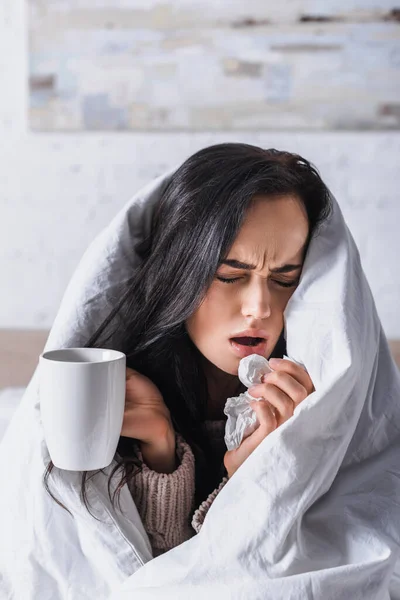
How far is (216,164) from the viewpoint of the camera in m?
0.86

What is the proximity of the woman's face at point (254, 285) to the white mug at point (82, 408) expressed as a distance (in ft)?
0.61

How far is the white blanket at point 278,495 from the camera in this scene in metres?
0.68

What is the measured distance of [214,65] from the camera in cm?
159

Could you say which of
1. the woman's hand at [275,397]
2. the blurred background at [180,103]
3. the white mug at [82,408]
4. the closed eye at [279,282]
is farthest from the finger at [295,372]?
the blurred background at [180,103]

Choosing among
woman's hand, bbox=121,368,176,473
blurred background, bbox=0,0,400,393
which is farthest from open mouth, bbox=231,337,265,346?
blurred background, bbox=0,0,400,393

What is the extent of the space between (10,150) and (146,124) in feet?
1.16

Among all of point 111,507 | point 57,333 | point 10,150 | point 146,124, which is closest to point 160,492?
point 111,507

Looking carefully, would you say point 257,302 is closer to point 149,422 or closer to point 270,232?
point 270,232

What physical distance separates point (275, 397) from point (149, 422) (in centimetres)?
16

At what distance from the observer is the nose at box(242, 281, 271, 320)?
788mm

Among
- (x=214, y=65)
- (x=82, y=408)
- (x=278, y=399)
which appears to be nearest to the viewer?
(x=82, y=408)

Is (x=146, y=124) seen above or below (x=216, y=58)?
below

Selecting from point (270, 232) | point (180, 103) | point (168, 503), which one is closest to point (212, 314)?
point (270, 232)

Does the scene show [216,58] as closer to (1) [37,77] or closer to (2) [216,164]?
(1) [37,77]
